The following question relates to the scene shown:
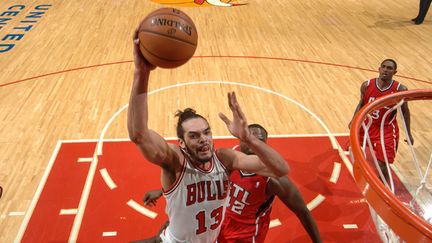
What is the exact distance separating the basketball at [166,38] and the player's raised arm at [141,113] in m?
0.06

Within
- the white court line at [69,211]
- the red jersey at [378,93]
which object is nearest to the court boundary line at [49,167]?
the white court line at [69,211]

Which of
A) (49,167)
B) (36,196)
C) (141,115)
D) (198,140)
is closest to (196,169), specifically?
(198,140)

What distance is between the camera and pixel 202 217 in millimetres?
Answer: 2605

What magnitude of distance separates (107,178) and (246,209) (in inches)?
89.1

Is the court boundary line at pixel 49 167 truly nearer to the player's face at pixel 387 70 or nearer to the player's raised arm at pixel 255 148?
the player's face at pixel 387 70

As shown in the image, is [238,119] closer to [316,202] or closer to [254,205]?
[254,205]

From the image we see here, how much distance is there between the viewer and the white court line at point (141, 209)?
4230 mm

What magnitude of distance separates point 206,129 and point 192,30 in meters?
0.68

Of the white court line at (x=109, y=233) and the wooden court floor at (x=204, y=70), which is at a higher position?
the white court line at (x=109, y=233)

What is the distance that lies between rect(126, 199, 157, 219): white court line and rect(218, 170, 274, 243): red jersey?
127 cm

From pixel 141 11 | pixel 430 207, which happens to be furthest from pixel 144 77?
pixel 141 11

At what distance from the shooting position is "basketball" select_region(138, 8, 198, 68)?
224 cm

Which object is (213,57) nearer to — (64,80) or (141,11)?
(64,80)

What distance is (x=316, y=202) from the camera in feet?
14.6
